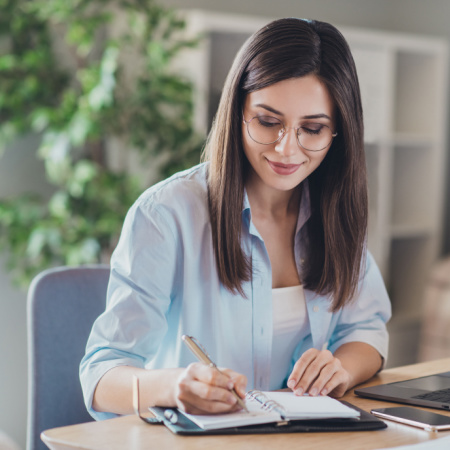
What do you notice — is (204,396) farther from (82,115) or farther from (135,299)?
(82,115)

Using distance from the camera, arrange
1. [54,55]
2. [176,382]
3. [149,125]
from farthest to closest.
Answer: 1. [54,55]
2. [149,125]
3. [176,382]

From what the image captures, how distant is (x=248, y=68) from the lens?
1372mm

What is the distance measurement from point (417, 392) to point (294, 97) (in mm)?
579

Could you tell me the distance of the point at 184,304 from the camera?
1.42 m

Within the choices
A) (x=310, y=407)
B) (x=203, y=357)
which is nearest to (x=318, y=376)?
(x=310, y=407)

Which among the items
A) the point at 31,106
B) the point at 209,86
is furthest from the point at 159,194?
the point at 209,86

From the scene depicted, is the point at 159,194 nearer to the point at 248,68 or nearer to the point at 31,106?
the point at 248,68

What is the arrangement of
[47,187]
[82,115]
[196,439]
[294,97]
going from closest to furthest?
[196,439], [294,97], [82,115], [47,187]

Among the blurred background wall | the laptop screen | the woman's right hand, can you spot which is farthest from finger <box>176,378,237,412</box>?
the blurred background wall

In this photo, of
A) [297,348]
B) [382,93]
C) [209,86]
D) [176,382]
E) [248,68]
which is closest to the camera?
[176,382]

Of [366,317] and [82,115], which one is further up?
[82,115]

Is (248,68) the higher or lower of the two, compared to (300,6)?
lower

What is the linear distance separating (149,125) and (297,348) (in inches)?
47.1

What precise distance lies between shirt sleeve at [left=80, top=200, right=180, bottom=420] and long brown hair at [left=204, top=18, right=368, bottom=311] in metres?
0.12
